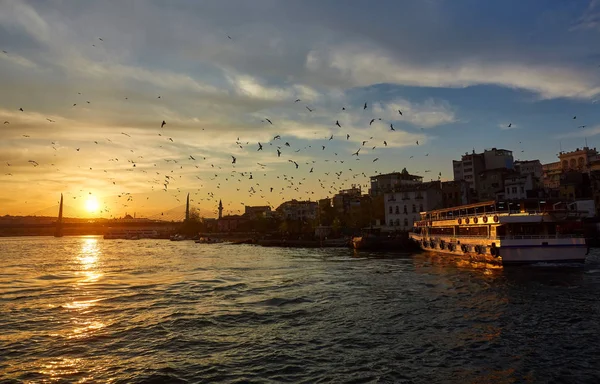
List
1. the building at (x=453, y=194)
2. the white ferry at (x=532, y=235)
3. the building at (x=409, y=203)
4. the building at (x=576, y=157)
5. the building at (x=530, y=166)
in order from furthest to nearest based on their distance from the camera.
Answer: the building at (x=576, y=157) → the building at (x=530, y=166) → the building at (x=453, y=194) → the building at (x=409, y=203) → the white ferry at (x=532, y=235)

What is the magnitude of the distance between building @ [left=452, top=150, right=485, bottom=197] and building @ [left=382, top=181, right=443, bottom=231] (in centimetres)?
1955

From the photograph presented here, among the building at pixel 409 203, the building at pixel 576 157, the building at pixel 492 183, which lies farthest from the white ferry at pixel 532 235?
the building at pixel 576 157

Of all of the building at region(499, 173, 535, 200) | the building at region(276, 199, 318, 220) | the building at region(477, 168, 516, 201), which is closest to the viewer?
the building at region(499, 173, 535, 200)

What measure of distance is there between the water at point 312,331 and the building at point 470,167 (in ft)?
279

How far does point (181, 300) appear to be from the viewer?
83.9 feet

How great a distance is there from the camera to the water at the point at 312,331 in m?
13.0

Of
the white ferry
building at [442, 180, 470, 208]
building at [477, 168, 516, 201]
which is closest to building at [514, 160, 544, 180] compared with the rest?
building at [477, 168, 516, 201]

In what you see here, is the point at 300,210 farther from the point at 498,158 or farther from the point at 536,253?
the point at 536,253

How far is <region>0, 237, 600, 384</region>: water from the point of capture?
13.0m

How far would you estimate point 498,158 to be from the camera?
110250 mm

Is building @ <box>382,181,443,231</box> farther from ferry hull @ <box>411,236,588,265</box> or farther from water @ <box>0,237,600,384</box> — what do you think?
water @ <box>0,237,600,384</box>

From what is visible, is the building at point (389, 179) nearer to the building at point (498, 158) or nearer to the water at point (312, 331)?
the building at point (498, 158)

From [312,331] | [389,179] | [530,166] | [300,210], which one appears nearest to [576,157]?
[530,166]

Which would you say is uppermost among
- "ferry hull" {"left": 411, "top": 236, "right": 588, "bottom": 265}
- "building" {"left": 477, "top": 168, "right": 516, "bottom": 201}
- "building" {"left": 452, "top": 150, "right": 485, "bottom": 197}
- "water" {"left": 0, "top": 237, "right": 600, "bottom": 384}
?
"building" {"left": 452, "top": 150, "right": 485, "bottom": 197}
